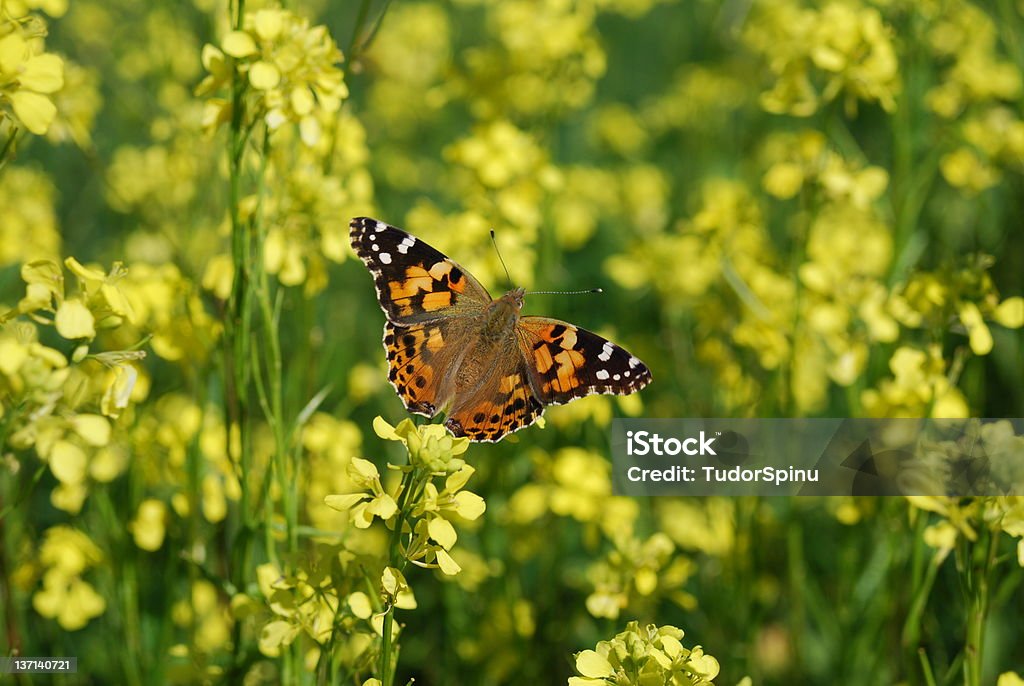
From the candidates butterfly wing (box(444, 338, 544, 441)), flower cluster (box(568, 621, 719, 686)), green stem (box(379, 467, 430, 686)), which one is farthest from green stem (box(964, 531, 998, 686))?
green stem (box(379, 467, 430, 686))

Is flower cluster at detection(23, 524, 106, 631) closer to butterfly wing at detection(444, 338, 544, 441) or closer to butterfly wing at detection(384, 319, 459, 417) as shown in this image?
butterfly wing at detection(384, 319, 459, 417)

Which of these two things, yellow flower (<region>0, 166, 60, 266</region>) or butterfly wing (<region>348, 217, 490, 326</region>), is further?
yellow flower (<region>0, 166, 60, 266</region>)

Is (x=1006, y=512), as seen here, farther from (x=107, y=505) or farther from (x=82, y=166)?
(x=82, y=166)

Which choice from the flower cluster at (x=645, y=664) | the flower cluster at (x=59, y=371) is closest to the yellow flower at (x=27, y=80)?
the flower cluster at (x=59, y=371)

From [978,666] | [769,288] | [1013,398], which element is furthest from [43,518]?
[1013,398]

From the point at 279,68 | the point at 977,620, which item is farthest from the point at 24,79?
the point at 977,620

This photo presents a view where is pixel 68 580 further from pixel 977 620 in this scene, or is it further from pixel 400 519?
pixel 977 620

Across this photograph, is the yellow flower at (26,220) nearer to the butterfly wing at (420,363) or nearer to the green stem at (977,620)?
the butterfly wing at (420,363)
